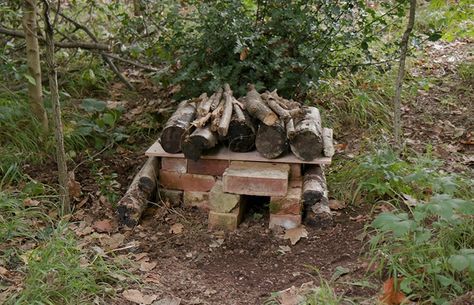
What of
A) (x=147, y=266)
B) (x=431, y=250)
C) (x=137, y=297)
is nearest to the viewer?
Answer: (x=431, y=250)

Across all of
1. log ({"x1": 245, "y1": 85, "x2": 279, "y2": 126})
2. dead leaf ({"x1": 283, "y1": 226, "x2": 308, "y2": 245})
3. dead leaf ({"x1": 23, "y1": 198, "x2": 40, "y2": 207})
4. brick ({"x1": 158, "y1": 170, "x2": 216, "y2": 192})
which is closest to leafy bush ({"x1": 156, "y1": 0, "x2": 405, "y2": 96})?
log ({"x1": 245, "y1": 85, "x2": 279, "y2": 126})

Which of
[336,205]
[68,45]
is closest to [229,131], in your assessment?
[336,205]

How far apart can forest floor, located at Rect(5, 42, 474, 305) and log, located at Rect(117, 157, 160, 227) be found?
0.27 ft

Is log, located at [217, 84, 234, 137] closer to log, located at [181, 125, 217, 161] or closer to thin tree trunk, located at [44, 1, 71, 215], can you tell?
log, located at [181, 125, 217, 161]

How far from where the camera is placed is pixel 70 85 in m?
5.98

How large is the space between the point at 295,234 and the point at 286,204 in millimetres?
195

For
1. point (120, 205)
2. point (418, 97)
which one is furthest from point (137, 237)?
point (418, 97)

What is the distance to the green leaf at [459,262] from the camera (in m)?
2.81

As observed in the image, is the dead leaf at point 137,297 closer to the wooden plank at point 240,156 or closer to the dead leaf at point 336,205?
the wooden plank at point 240,156

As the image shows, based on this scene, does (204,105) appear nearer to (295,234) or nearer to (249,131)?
(249,131)

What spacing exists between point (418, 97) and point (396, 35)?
1025 millimetres

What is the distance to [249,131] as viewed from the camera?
4148mm

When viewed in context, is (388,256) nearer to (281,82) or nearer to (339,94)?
(281,82)

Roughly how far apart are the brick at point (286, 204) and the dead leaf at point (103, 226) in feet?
3.42
